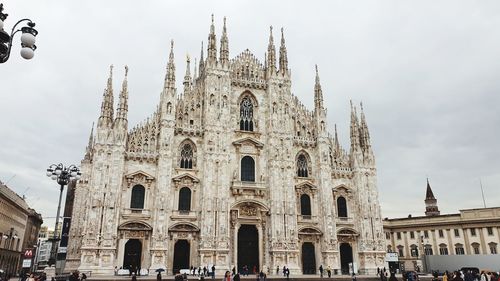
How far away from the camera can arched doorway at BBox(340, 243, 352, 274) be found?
38.6 meters

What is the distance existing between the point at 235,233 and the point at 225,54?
60.1 feet

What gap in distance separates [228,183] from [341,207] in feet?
41.4

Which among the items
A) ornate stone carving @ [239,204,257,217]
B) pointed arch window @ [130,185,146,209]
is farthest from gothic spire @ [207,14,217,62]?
ornate stone carving @ [239,204,257,217]

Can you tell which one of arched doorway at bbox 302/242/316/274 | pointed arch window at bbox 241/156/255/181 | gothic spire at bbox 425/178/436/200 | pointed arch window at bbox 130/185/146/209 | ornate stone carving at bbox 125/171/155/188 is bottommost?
arched doorway at bbox 302/242/316/274

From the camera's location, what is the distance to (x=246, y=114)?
40.5 m

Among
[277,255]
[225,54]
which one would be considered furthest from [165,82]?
[277,255]

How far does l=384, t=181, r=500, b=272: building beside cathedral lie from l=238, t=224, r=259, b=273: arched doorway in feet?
66.7

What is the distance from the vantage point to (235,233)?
3578 cm

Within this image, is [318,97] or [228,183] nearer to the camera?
[228,183]

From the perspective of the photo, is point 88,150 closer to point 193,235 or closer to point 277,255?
point 193,235

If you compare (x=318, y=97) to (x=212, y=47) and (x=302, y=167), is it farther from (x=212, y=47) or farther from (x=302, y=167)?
(x=212, y=47)

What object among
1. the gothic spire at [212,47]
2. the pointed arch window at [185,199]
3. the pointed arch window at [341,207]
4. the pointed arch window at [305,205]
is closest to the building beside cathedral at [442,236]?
the pointed arch window at [341,207]

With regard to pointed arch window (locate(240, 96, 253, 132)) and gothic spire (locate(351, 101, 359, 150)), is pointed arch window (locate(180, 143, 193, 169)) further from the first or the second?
gothic spire (locate(351, 101, 359, 150))

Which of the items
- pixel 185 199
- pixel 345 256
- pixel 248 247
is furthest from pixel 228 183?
pixel 345 256
